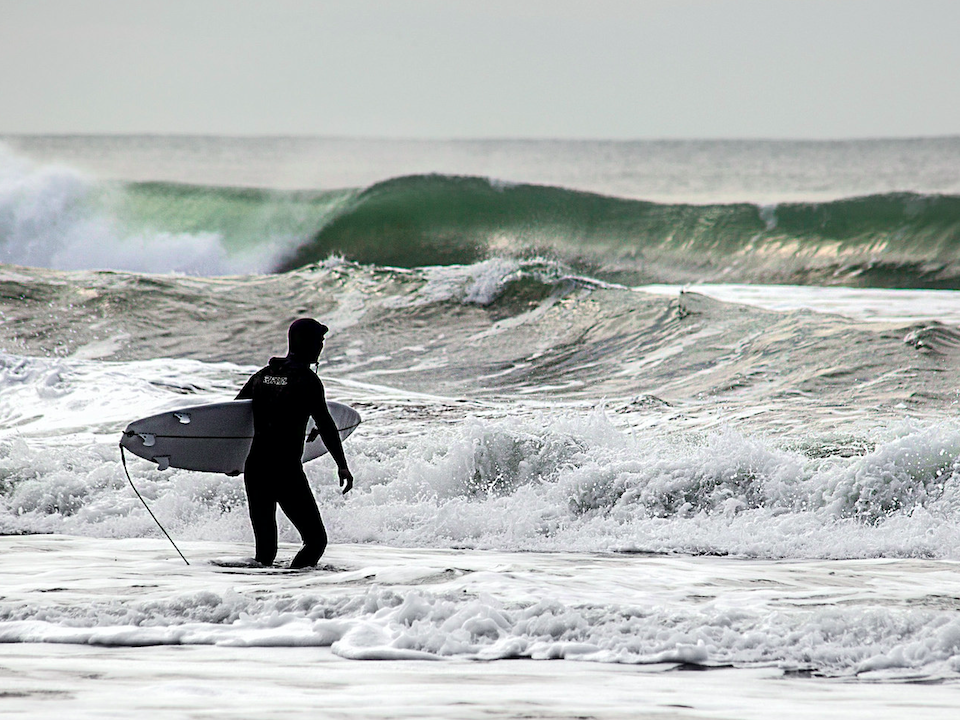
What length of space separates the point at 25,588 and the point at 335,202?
21.5 m

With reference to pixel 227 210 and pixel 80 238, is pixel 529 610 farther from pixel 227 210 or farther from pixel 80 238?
pixel 227 210

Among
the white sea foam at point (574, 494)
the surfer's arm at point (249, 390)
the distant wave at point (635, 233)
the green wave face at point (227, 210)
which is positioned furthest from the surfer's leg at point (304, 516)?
the green wave face at point (227, 210)

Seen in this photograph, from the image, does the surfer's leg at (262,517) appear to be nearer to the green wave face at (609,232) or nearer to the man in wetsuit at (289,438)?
the man in wetsuit at (289,438)

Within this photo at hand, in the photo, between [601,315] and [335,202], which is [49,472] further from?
[335,202]

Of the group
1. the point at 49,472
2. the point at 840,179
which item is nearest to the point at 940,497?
the point at 49,472

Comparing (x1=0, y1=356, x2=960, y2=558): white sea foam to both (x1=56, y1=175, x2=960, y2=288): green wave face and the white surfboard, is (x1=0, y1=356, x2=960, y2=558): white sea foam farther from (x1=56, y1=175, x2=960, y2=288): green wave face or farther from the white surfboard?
(x1=56, y1=175, x2=960, y2=288): green wave face

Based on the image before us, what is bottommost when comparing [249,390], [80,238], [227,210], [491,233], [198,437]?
[198,437]

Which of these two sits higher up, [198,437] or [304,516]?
[198,437]

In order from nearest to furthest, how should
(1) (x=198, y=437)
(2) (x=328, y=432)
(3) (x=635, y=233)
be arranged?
1. (2) (x=328, y=432)
2. (1) (x=198, y=437)
3. (3) (x=635, y=233)

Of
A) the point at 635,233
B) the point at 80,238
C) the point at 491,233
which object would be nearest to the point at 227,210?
the point at 80,238

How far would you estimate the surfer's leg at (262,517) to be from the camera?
16.8ft

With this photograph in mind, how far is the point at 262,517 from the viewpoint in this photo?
515 cm

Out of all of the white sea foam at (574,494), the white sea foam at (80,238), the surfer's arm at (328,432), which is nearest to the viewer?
the surfer's arm at (328,432)

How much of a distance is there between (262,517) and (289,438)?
1.40 feet
